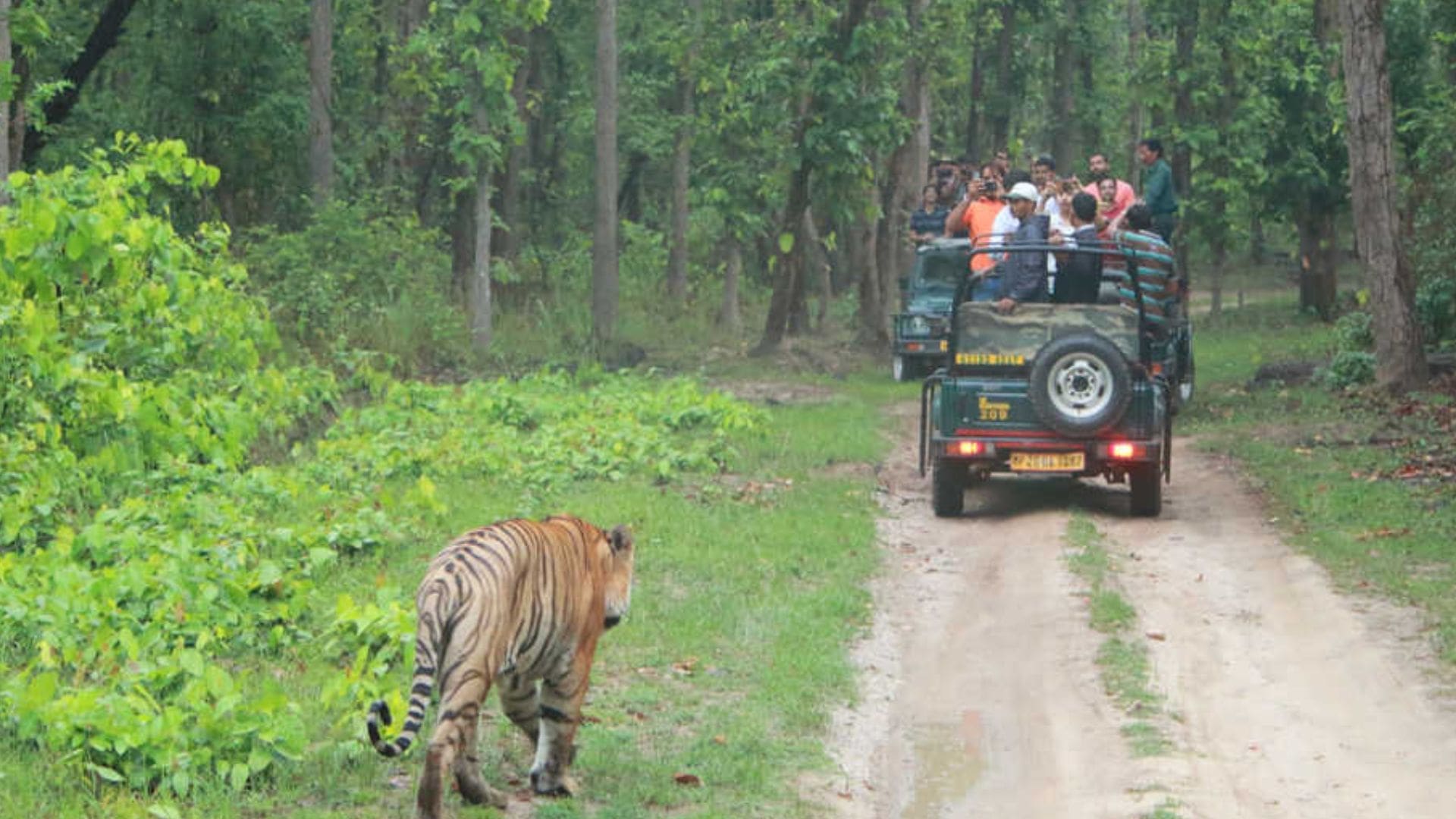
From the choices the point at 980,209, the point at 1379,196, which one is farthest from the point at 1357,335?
the point at 980,209

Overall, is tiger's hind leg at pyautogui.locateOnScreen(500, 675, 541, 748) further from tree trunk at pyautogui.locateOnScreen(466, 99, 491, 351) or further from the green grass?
tree trunk at pyautogui.locateOnScreen(466, 99, 491, 351)

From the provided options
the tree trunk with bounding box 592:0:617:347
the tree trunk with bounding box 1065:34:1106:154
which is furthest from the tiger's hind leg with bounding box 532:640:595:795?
the tree trunk with bounding box 1065:34:1106:154

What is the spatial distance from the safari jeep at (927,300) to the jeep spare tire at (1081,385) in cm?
958

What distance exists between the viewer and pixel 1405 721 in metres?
9.18

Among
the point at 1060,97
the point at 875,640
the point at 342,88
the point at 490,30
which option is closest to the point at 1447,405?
the point at 875,640

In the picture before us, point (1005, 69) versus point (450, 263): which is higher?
point (1005, 69)

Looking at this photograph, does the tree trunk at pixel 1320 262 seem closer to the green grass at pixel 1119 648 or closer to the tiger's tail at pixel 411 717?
the green grass at pixel 1119 648

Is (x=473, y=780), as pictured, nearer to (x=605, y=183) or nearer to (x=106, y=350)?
(x=106, y=350)

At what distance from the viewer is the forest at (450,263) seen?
9.16m

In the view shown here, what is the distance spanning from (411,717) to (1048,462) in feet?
28.4

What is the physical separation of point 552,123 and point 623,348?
645 inches

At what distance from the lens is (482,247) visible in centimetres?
2467

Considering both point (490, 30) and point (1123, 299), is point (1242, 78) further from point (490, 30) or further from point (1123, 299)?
point (1123, 299)

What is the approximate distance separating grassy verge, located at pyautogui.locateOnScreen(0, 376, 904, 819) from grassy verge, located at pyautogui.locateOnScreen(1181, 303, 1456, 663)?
10.7 feet
